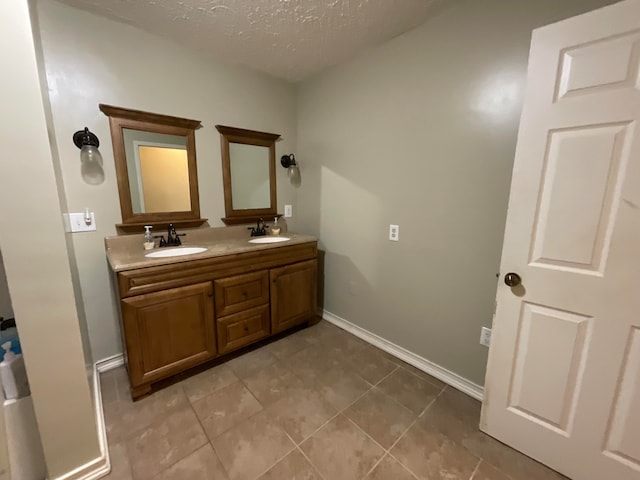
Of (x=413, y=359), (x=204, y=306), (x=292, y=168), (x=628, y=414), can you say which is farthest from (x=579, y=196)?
(x=292, y=168)

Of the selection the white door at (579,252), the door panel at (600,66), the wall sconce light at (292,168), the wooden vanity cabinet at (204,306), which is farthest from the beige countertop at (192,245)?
the door panel at (600,66)

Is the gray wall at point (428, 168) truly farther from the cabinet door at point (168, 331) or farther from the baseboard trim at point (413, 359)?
the cabinet door at point (168, 331)

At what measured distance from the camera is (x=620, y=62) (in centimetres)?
93

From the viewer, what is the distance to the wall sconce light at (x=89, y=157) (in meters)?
1.60

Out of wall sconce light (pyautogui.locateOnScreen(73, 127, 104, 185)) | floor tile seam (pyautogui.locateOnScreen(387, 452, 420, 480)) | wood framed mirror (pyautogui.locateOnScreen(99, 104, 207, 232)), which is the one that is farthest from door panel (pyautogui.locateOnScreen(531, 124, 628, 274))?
wall sconce light (pyautogui.locateOnScreen(73, 127, 104, 185))

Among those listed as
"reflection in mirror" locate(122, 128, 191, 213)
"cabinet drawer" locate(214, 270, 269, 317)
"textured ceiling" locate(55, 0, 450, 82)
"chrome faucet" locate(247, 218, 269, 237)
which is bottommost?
"cabinet drawer" locate(214, 270, 269, 317)

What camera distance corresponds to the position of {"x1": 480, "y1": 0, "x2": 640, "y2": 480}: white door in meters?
0.96

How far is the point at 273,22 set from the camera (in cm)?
165

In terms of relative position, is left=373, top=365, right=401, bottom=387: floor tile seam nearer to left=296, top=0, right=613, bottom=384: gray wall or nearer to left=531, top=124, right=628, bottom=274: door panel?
left=296, top=0, right=613, bottom=384: gray wall

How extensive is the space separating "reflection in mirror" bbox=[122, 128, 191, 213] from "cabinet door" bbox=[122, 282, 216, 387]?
73cm

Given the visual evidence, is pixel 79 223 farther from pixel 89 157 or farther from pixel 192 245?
pixel 192 245

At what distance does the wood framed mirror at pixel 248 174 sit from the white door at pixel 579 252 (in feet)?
6.46

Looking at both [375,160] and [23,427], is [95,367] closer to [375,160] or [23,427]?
[23,427]

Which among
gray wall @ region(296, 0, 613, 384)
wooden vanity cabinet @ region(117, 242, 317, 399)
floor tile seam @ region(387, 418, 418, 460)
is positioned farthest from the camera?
wooden vanity cabinet @ region(117, 242, 317, 399)
